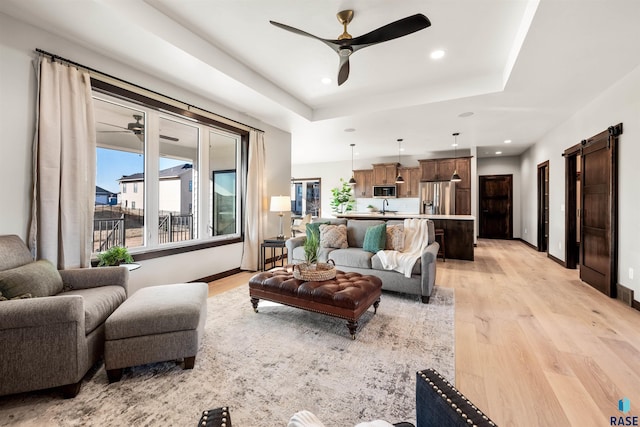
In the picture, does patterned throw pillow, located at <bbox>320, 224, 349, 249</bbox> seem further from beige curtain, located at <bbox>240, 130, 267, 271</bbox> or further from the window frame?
the window frame

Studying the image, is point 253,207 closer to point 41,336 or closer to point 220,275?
point 220,275

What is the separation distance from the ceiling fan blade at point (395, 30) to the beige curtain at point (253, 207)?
2.81 m

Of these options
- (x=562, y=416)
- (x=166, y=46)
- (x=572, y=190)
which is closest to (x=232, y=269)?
(x=166, y=46)

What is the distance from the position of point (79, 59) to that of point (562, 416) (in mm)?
4735

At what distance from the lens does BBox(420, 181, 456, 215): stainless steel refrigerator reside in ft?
24.4

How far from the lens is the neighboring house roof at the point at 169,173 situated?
336cm

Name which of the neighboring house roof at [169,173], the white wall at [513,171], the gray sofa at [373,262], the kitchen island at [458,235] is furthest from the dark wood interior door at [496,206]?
the neighboring house roof at [169,173]

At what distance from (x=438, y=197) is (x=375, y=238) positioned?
14.7ft

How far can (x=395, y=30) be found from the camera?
2180 millimetres

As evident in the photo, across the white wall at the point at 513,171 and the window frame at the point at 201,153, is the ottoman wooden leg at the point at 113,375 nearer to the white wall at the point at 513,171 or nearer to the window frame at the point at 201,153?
the window frame at the point at 201,153

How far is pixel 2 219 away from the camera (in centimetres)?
224

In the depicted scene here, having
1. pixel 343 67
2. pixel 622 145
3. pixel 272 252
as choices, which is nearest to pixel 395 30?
pixel 343 67

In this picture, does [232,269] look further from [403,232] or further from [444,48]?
[444,48]

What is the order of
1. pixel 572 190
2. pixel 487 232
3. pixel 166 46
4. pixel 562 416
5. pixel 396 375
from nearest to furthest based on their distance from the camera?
1. pixel 562 416
2. pixel 396 375
3. pixel 166 46
4. pixel 572 190
5. pixel 487 232
